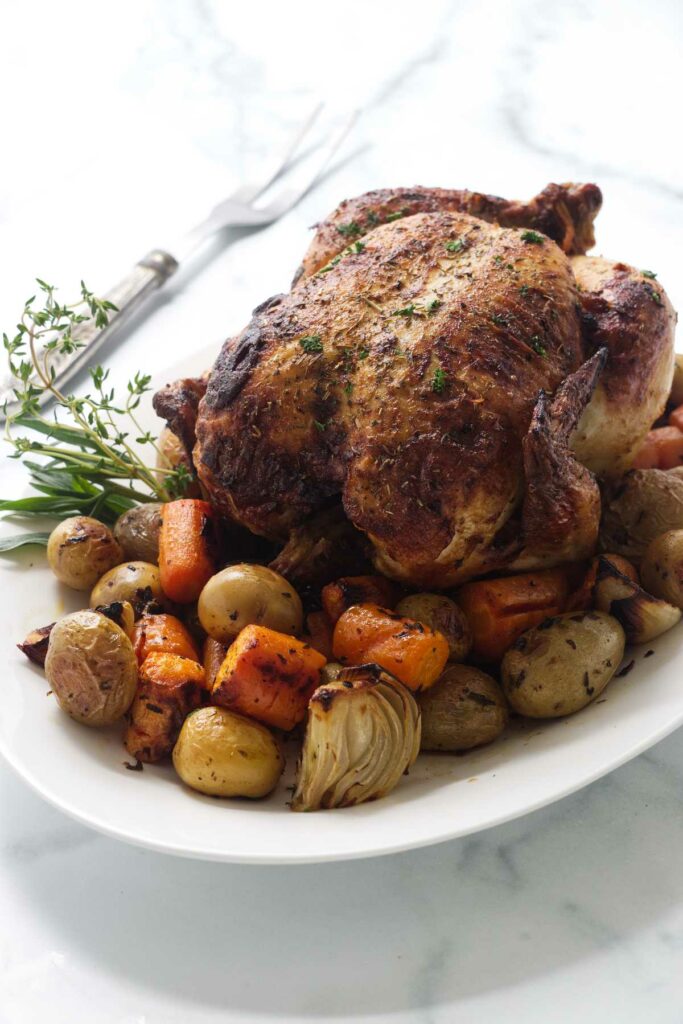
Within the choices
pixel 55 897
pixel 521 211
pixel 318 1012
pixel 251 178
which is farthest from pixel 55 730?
pixel 251 178

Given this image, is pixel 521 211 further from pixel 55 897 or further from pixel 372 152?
pixel 372 152

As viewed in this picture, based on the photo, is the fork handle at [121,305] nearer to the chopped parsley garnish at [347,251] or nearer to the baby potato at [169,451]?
Answer: the baby potato at [169,451]

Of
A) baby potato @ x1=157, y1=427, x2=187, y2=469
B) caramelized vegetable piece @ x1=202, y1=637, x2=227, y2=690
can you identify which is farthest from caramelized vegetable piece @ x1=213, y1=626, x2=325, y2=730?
baby potato @ x1=157, y1=427, x2=187, y2=469

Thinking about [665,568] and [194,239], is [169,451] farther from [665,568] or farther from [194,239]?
[194,239]

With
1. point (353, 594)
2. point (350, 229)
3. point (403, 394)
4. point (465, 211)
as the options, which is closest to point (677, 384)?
point (465, 211)

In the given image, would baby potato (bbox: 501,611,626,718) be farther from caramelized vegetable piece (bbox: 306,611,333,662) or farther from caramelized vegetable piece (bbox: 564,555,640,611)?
caramelized vegetable piece (bbox: 306,611,333,662)

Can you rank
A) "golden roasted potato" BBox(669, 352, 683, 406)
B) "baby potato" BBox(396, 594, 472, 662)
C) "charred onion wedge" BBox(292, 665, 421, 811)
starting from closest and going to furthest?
"charred onion wedge" BBox(292, 665, 421, 811) < "baby potato" BBox(396, 594, 472, 662) < "golden roasted potato" BBox(669, 352, 683, 406)
